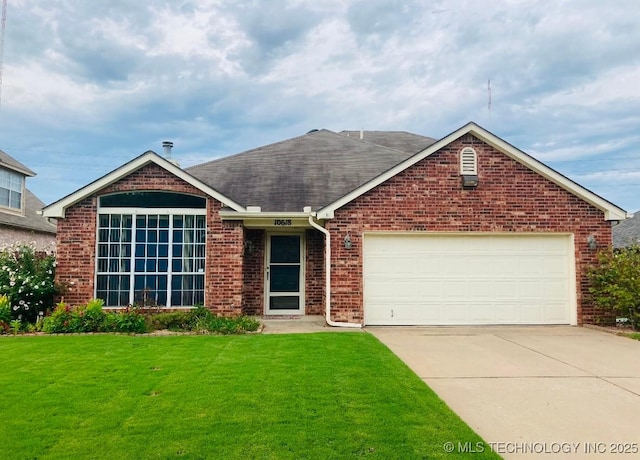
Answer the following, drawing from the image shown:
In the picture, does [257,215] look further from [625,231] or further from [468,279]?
[625,231]

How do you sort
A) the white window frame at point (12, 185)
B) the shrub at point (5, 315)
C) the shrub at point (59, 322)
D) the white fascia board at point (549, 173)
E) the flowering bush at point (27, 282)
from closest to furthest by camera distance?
1. the shrub at point (59, 322)
2. the shrub at point (5, 315)
3. the flowering bush at point (27, 282)
4. the white fascia board at point (549, 173)
5. the white window frame at point (12, 185)

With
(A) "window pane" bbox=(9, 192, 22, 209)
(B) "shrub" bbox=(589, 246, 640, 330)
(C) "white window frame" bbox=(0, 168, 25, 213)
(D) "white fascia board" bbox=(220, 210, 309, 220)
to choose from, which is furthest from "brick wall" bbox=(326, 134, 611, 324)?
(A) "window pane" bbox=(9, 192, 22, 209)

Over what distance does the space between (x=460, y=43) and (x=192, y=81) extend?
10391mm

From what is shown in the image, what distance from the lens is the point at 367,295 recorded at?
10859mm

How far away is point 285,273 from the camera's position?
12.6 metres

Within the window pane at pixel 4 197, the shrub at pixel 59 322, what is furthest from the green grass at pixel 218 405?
the window pane at pixel 4 197

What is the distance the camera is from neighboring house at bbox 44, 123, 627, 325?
35.5 feet

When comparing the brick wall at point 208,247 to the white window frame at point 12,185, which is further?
the white window frame at point 12,185

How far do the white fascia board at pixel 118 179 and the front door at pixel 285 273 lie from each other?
2018 millimetres

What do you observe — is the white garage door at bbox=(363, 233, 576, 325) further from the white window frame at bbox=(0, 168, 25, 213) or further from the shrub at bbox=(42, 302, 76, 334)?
the white window frame at bbox=(0, 168, 25, 213)

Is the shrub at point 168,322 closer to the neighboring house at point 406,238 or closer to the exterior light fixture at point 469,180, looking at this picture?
the neighboring house at point 406,238

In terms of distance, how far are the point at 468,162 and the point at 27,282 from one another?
34.7 feet

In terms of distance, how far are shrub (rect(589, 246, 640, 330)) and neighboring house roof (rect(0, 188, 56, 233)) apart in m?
18.3

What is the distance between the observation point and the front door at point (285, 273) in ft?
41.1
